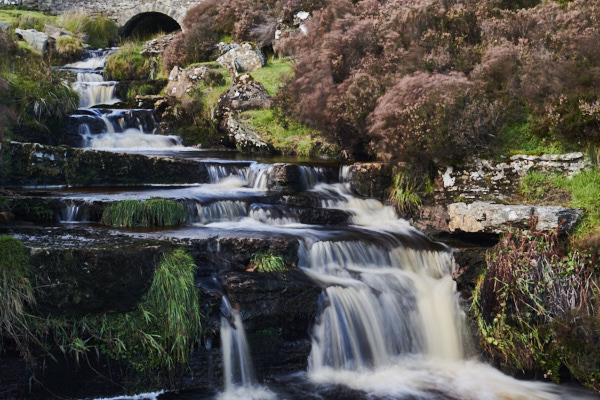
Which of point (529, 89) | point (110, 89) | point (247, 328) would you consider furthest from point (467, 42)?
point (110, 89)

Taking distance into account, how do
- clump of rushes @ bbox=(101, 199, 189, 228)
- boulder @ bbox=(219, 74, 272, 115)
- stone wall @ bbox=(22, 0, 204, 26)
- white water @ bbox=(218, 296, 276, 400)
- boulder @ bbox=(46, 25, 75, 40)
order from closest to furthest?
white water @ bbox=(218, 296, 276, 400), clump of rushes @ bbox=(101, 199, 189, 228), boulder @ bbox=(219, 74, 272, 115), boulder @ bbox=(46, 25, 75, 40), stone wall @ bbox=(22, 0, 204, 26)

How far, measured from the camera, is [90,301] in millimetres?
5199

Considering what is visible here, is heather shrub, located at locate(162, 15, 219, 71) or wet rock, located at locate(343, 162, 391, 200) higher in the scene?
heather shrub, located at locate(162, 15, 219, 71)

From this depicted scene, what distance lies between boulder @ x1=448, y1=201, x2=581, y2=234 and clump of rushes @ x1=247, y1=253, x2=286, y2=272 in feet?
9.91

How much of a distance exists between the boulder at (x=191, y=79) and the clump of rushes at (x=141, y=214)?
29.2ft

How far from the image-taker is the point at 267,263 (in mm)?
6383

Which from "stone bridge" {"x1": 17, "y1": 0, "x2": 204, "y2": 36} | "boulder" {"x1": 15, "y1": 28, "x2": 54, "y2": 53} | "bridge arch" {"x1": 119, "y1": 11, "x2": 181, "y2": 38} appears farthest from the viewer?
"bridge arch" {"x1": 119, "y1": 11, "x2": 181, "y2": 38}

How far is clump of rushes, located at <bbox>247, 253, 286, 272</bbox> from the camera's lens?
6.34 m

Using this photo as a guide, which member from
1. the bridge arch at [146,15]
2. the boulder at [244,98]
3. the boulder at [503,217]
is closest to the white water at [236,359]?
the boulder at [503,217]

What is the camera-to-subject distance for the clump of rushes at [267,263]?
6.34 metres

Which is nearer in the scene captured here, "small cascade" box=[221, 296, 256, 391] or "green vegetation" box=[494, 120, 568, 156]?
"small cascade" box=[221, 296, 256, 391]

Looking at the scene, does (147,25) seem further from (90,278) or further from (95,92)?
(90,278)

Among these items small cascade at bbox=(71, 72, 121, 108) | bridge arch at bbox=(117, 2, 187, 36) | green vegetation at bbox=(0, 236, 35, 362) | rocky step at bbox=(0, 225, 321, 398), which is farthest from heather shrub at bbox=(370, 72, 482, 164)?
bridge arch at bbox=(117, 2, 187, 36)

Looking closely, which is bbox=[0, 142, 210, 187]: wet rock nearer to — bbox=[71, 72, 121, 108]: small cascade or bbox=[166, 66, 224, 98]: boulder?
bbox=[71, 72, 121, 108]: small cascade
